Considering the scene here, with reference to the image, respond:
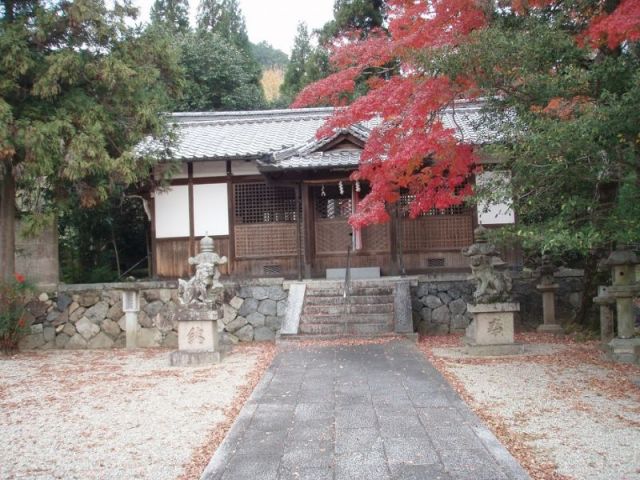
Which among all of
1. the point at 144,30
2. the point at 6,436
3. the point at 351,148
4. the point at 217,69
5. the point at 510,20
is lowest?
the point at 6,436

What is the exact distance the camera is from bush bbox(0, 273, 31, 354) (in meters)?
11.3

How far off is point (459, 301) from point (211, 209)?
6.90 meters

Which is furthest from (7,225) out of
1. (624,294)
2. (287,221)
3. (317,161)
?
(624,294)

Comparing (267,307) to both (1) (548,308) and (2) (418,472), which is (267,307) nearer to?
(1) (548,308)

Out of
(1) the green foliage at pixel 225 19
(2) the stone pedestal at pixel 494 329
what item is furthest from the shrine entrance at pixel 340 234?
(1) the green foliage at pixel 225 19

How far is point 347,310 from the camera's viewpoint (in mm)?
11812

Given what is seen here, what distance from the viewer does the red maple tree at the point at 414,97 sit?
9.07m

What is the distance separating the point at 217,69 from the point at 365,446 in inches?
973

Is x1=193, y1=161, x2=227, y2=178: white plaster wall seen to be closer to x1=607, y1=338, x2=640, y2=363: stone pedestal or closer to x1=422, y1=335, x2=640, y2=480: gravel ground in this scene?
x1=422, y1=335, x2=640, y2=480: gravel ground

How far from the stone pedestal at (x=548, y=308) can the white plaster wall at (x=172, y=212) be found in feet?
29.7

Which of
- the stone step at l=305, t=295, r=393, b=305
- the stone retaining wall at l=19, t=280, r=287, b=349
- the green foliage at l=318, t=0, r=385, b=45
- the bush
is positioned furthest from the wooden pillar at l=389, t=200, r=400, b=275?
the green foliage at l=318, t=0, r=385, b=45

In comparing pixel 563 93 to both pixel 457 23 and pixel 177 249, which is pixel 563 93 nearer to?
pixel 457 23

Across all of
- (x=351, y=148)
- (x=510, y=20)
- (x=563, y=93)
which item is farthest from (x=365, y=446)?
(x=351, y=148)

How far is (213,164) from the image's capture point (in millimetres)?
15219
